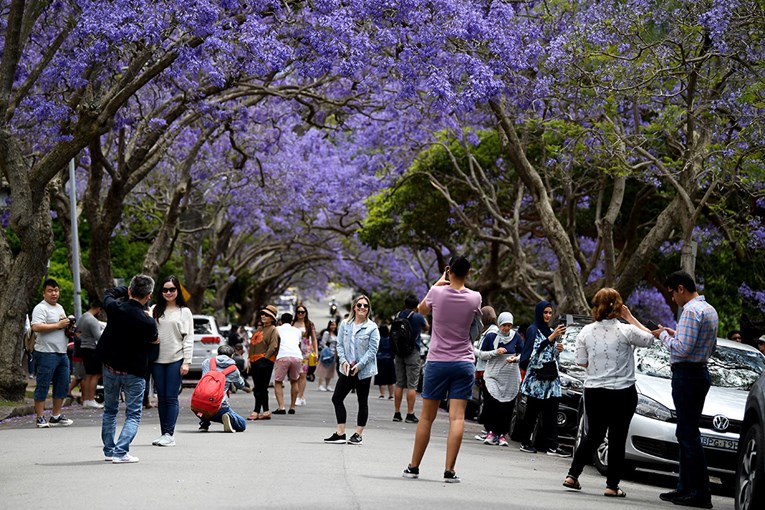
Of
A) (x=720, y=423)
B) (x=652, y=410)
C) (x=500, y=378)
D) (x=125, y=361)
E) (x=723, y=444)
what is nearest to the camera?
(x=125, y=361)

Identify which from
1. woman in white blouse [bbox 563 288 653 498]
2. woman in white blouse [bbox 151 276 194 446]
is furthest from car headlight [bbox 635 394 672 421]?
woman in white blouse [bbox 151 276 194 446]

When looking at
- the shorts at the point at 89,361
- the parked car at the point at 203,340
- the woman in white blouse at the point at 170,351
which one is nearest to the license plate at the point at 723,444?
the woman in white blouse at the point at 170,351

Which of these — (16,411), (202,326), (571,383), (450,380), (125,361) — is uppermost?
(202,326)

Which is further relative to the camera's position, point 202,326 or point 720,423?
point 202,326

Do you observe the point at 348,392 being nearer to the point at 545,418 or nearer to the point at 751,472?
the point at 545,418

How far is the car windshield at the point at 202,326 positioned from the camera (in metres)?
32.1

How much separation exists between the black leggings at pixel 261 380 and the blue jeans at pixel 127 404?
22.1ft

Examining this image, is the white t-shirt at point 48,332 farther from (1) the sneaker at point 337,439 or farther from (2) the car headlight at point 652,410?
(2) the car headlight at point 652,410

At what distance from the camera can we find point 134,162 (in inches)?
953

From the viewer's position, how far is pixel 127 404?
39.0 feet

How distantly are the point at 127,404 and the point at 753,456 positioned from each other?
223 inches

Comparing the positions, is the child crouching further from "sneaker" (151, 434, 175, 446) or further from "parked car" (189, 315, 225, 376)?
"parked car" (189, 315, 225, 376)

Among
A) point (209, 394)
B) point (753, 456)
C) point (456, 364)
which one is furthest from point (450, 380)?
point (209, 394)

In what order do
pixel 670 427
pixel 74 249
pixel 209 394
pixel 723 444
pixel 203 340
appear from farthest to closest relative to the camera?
pixel 203 340, pixel 74 249, pixel 209 394, pixel 670 427, pixel 723 444
